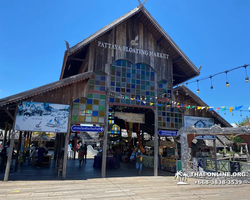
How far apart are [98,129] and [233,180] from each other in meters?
7.90

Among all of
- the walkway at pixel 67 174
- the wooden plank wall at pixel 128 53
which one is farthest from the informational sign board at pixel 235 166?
the wooden plank wall at pixel 128 53

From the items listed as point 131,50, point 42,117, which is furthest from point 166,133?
point 42,117

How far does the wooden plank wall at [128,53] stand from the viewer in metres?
12.2

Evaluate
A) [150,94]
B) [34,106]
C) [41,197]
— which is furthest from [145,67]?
[41,197]

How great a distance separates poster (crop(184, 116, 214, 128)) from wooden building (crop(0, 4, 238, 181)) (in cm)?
36

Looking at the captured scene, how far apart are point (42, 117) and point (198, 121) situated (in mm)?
10321

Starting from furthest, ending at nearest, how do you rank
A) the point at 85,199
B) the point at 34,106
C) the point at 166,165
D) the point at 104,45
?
the point at 166,165
the point at 104,45
the point at 34,106
the point at 85,199

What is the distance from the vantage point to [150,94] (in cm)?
1302

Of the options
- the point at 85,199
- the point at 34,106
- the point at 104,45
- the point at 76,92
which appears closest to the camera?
the point at 85,199

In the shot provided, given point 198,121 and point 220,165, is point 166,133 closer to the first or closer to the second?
point 198,121

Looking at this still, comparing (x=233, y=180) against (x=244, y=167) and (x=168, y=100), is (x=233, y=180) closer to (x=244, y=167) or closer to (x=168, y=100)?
(x=244, y=167)

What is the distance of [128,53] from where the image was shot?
13.0m

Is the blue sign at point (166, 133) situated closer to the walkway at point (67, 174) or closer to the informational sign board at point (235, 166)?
the walkway at point (67, 174)

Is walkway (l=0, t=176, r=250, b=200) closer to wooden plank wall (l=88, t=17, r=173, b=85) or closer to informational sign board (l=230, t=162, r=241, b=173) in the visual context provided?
informational sign board (l=230, t=162, r=241, b=173)
